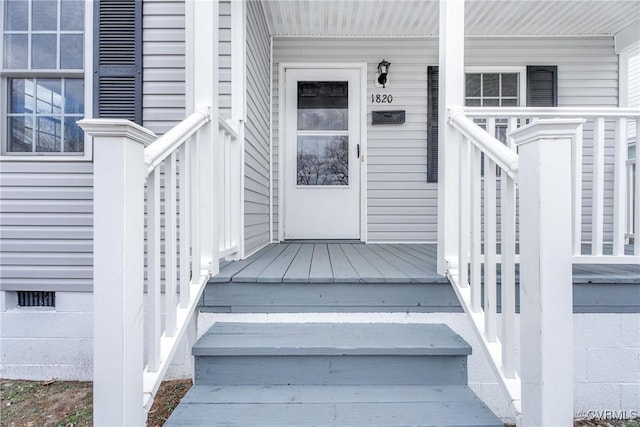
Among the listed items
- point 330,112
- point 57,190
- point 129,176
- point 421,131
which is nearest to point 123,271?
point 129,176

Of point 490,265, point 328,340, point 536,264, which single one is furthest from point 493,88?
point 328,340

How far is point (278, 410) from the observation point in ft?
4.57

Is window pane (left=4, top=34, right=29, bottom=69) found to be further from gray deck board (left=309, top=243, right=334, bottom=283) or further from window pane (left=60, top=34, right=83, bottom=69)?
gray deck board (left=309, top=243, right=334, bottom=283)

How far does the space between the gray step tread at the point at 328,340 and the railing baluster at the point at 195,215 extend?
1.01 feet

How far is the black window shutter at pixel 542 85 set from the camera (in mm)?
4012

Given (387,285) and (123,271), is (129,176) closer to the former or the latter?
(123,271)

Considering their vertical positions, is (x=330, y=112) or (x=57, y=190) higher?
(x=330, y=112)

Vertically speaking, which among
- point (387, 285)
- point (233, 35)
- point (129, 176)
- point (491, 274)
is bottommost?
point (387, 285)

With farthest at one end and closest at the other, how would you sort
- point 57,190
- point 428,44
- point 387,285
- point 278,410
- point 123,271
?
point 428,44 → point 57,190 → point 387,285 → point 278,410 → point 123,271

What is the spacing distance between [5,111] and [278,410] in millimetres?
2752

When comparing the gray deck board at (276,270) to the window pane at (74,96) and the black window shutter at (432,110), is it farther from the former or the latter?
the black window shutter at (432,110)

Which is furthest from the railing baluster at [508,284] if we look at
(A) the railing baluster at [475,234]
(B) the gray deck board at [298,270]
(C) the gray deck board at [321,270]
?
(B) the gray deck board at [298,270]

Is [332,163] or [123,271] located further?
[332,163]

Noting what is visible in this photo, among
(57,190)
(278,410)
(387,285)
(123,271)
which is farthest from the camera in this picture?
(57,190)
